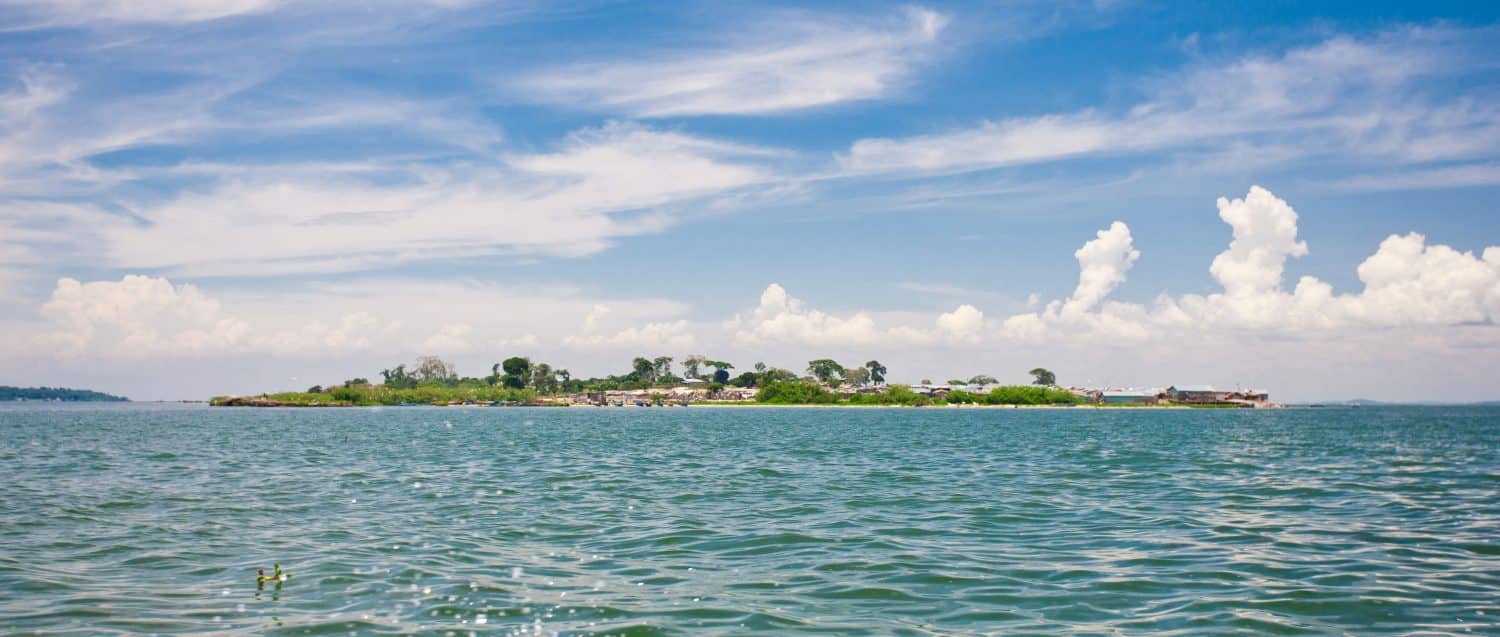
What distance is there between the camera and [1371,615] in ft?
49.3

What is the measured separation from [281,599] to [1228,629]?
51.8 feet

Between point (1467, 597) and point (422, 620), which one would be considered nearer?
point (422, 620)

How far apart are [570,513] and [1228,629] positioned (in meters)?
18.3

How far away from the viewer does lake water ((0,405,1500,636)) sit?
48.9 feet

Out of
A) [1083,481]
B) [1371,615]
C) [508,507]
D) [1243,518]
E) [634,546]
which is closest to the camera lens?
[1371,615]

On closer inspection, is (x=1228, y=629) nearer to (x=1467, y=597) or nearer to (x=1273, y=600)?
(x=1273, y=600)

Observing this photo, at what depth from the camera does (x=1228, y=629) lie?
14.1 m

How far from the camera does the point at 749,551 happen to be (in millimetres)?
20828

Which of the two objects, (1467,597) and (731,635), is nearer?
(731,635)

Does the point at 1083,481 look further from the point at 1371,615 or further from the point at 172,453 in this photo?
the point at 172,453

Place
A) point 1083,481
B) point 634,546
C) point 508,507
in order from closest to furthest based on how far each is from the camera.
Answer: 1. point 634,546
2. point 508,507
3. point 1083,481

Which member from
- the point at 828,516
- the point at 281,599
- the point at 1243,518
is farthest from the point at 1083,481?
the point at 281,599

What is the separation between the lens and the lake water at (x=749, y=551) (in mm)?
14891

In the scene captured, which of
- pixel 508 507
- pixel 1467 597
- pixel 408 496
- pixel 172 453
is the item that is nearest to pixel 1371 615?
pixel 1467 597
